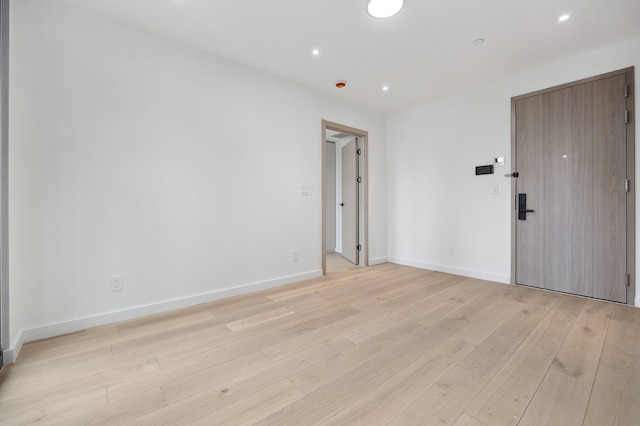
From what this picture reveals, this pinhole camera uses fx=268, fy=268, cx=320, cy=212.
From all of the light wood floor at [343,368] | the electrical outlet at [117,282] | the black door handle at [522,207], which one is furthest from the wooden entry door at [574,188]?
the electrical outlet at [117,282]

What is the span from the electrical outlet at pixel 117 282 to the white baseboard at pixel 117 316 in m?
0.19

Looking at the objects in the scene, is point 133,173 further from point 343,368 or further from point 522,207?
point 522,207

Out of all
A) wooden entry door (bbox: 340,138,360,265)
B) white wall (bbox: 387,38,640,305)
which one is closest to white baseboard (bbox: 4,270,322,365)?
wooden entry door (bbox: 340,138,360,265)

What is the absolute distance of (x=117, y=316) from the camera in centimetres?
218

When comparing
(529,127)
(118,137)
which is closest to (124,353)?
(118,137)

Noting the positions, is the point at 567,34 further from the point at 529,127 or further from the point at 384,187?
the point at 384,187

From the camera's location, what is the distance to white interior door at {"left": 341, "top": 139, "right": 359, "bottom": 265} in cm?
438

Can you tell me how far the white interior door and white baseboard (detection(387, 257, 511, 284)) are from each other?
677 mm

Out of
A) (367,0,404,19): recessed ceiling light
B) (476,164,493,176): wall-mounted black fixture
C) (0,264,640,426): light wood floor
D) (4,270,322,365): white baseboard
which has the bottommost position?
(0,264,640,426): light wood floor

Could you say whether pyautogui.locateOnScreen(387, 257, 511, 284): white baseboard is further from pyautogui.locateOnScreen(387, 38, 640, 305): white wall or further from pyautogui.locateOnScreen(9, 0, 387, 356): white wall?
pyautogui.locateOnScreen(9, 0, 387, 356): white wall

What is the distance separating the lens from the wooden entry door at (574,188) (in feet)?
8.39

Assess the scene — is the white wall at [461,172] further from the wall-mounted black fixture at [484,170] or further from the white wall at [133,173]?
the white wall at [133,173]

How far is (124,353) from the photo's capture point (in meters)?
1.73

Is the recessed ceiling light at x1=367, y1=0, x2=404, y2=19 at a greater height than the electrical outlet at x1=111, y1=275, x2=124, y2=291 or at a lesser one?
greater
